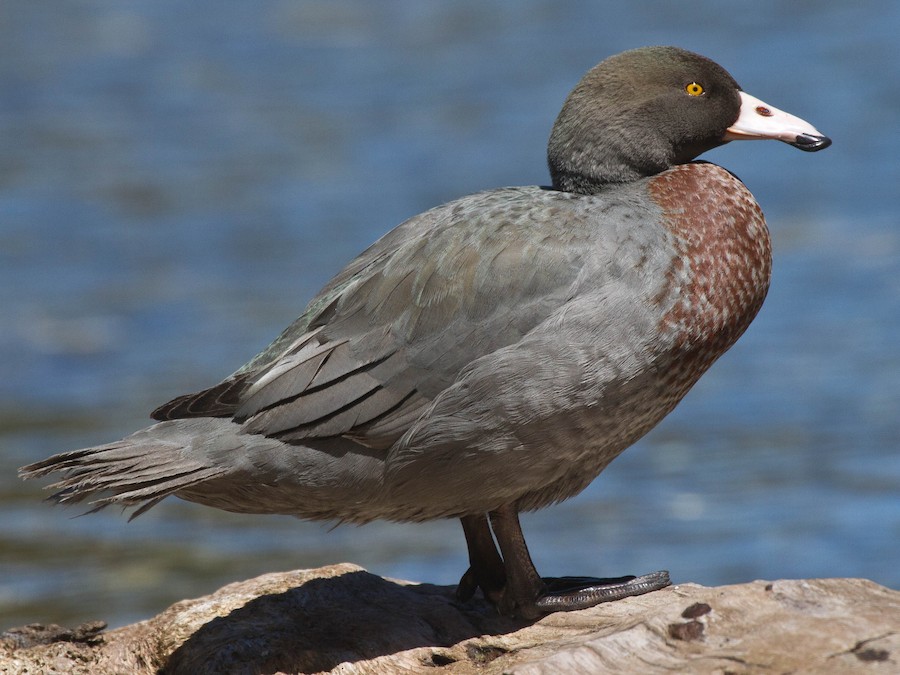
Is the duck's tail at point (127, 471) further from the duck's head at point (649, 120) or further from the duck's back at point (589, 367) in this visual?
the duck's head at point (649, 120)

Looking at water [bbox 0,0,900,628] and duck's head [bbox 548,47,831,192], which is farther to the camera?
water [bbox 0,0,900,628]

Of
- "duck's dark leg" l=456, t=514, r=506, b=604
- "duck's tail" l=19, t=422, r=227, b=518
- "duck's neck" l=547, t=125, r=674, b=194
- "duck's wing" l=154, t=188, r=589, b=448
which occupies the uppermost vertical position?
"duck's neck" l=547, t=125, r=674, b=194

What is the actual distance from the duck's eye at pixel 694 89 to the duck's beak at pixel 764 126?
0.21 m

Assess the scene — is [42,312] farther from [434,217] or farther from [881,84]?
[881,84]

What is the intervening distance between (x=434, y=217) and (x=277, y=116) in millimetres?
11978

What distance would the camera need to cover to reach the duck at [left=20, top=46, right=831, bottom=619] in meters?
5.32

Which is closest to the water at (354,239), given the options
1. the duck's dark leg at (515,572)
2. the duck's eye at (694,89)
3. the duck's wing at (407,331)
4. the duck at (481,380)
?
the duck's dark leg at (515,572)

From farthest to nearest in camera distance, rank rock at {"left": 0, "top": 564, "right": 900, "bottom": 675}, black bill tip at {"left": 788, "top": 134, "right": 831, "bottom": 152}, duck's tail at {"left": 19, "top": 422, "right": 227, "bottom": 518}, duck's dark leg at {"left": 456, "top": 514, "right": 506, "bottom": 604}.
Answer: black bill tip at {"left": 788, "top": 134, "right": 831, "bottom": 152} < duck's dark leg at {"left": 456, "top": 514, "right": 506, "bottom": 604} < duck's tail at {"left": 19, "top": 422, "right": 227, "bottom": 518} < rock at {"left": 0, "top": 564, "right": 900, "bottom": 675}

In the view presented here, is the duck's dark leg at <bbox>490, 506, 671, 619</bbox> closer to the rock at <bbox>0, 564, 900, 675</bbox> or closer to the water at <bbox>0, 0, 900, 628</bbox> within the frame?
the rock at <bbox>0, 564, 900, 675</bbox>

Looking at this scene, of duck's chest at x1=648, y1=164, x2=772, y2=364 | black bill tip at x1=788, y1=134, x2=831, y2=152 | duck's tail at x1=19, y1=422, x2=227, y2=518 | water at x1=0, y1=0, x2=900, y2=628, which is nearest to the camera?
duck's tail at x1=19, y1=422, x2=227, y2=518

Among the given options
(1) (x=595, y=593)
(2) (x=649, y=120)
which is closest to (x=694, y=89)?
(2) (x=649, y=120)

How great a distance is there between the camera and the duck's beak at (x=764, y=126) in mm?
6223

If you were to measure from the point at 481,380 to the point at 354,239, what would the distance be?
27.0ft

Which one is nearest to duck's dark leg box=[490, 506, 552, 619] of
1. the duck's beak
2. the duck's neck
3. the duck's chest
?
the duck's chest
